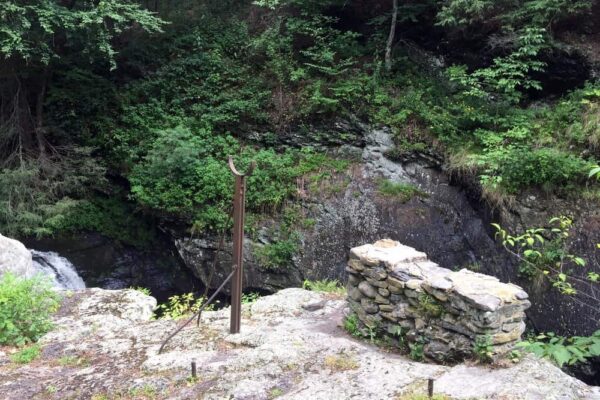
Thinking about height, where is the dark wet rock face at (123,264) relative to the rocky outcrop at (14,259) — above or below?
below

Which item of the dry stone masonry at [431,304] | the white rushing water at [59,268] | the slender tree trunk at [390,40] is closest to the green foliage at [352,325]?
the dry stone masonry at [431,304]

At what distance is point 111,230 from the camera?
11.2 meters

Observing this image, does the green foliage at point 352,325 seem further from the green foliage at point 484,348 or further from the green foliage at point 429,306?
the green foliage at point 484,348

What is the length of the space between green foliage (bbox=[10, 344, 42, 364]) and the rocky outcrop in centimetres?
185

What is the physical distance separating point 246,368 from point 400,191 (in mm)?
6323

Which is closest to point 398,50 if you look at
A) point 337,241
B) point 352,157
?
point 352,157

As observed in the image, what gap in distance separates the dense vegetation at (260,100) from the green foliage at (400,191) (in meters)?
0.78

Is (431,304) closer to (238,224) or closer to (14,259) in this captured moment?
(238,224)

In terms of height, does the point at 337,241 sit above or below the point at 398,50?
below

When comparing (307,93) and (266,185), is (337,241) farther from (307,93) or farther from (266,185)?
(307,93)

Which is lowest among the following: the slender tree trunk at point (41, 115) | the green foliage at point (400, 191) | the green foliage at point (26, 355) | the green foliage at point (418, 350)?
the green foliage at point (26, 355)

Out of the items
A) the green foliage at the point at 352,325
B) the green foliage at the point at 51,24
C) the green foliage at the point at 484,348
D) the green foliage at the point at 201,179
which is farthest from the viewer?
the green foliage at the point at 201,179

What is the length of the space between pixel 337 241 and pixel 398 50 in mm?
5563

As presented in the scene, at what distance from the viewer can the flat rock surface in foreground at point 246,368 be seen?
3.87m
